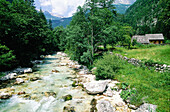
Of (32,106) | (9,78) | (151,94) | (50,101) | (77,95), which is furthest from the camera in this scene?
(9,78)

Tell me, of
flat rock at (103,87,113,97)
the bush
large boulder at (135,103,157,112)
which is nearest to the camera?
large boulder at (135,103,157,112)

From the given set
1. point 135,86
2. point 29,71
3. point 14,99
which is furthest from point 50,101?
point 29,71

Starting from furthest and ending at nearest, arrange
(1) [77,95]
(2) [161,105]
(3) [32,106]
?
Answer: (1) [77,95] < (3) [32,106] < (2) [161,105]

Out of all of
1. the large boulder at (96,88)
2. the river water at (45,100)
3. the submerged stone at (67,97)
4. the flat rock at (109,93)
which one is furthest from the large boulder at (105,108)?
the submerged stone at (67,97)

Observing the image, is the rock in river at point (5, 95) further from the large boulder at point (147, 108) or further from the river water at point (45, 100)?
the large boulder at point (147, 108)

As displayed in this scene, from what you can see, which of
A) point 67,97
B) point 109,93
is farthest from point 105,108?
point 67,97

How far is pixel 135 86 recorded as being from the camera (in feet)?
32.3

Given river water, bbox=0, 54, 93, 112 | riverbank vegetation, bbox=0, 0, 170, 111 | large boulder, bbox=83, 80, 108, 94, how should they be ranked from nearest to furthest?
river water, bbox=0, 54, 93, 112, large boulder, bbox=83, 80, 108, 94, riverbank vegetation, bbox=0, 0, 170, 111

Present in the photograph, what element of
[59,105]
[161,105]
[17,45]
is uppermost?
[17,45]

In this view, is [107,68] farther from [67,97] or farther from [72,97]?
[67,97]

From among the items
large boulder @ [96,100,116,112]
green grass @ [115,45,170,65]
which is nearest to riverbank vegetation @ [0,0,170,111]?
green grass @ [115,45,170,65]

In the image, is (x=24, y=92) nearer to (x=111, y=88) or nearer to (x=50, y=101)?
(x=50, y=101)

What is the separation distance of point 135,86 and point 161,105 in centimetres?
285

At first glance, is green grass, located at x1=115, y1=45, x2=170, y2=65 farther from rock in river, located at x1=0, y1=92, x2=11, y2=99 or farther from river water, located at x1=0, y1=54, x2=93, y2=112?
rock in river, located at x1=0, y1=92, x2=11, y2=99
